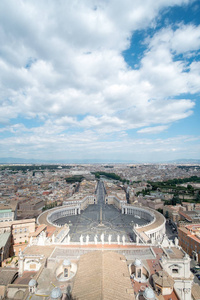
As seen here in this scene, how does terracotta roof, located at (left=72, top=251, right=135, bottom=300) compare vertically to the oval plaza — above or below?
above

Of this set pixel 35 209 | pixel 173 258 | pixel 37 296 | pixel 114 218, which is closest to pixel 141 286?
pixel 173 258

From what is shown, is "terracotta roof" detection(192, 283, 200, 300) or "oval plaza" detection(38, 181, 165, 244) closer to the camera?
"terracotta roof" detection(192, 283, 200, 300)

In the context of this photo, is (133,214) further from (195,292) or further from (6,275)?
(6,275)

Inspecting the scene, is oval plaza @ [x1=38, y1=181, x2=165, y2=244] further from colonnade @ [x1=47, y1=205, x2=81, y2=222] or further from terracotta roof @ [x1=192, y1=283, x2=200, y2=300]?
terracotta roof @ [x1=192, y1=283, x2=200, y2=300]

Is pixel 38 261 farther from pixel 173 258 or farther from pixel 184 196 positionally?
pixel 184 196

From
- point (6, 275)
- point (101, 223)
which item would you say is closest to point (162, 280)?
point (6, 275)

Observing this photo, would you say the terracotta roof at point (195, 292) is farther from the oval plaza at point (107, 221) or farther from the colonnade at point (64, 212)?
the colonnade at point (64, 212)

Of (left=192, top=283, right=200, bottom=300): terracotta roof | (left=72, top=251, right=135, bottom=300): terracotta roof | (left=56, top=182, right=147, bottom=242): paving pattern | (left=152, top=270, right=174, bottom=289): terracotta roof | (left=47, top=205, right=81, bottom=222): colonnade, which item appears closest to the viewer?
(left=72, top=251, right=135, bottom=300): terracotta roof

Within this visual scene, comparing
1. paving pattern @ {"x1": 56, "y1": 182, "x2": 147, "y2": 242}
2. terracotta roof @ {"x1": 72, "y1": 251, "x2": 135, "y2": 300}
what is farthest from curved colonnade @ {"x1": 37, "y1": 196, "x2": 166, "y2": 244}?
terracotta roof @ {"x1": 72, "y1": 251, "x2": 135, "y2": 300}
